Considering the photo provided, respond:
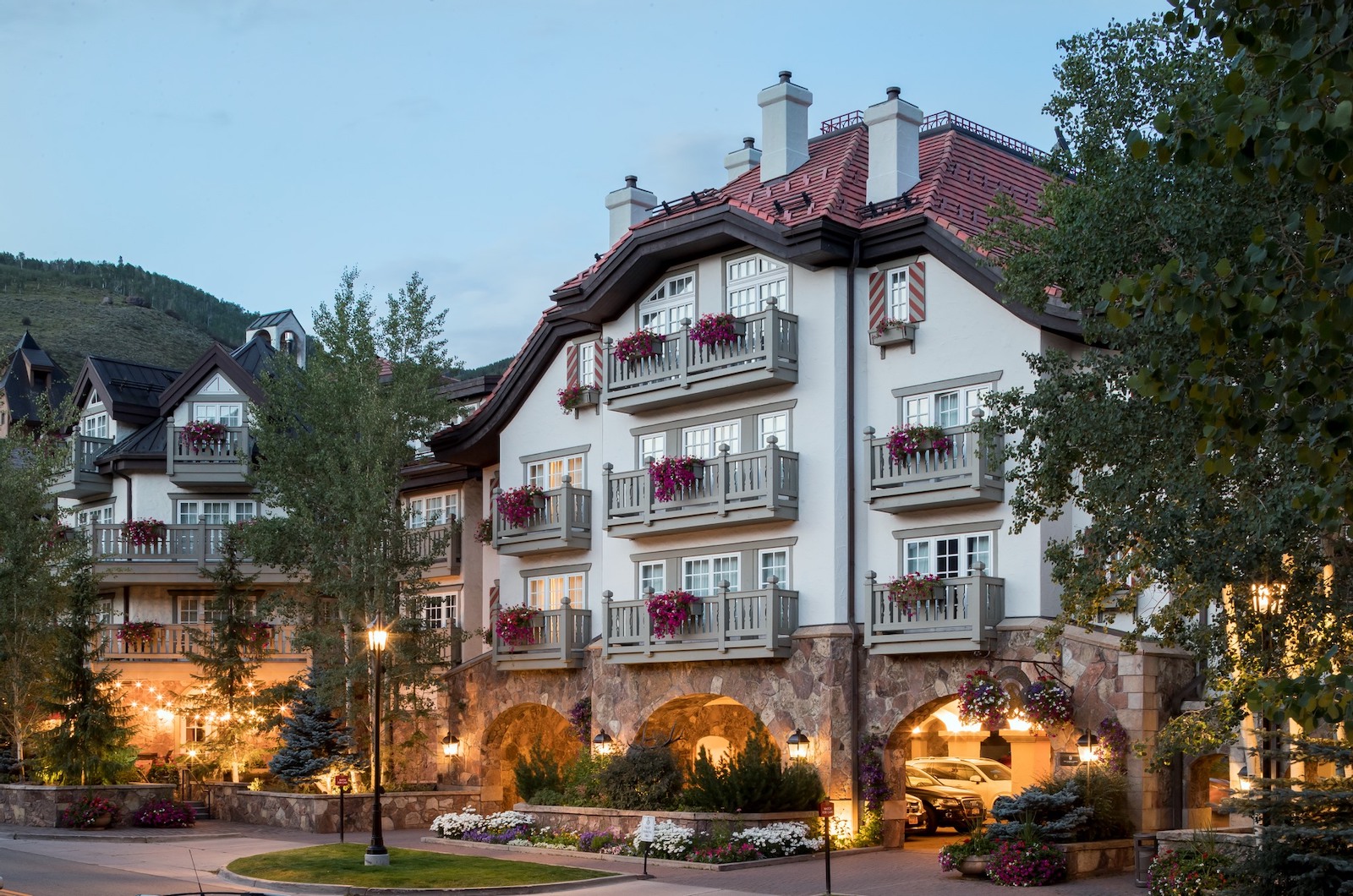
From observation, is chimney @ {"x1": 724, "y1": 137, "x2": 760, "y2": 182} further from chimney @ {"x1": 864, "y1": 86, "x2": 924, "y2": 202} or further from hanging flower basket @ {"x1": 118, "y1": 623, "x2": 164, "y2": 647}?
hanging flower basket @ {"x1": 118, "y1": 623, "x2": 164, "y2": 647}

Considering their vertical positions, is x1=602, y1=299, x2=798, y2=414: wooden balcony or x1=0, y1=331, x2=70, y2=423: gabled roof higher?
x1=0, y1=331, x2=70, y2=423: gabled roof

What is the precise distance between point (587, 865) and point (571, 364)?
41.1ft

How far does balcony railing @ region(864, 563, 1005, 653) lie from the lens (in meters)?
26.6

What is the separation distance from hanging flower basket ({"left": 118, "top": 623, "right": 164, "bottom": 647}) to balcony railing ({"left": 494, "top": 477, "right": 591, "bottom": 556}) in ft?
39.6

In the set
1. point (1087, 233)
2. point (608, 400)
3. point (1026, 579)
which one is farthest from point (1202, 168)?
point (608, 400)

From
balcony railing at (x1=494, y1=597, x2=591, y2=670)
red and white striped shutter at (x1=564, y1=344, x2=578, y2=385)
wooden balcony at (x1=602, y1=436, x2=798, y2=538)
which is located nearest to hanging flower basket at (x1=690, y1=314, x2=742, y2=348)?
wooden balcony at (x1=602, y1=436, x2=798, y2=538)

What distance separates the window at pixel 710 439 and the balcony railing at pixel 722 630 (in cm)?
302

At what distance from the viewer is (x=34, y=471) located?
125 ft

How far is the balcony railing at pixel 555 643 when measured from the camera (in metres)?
33.7

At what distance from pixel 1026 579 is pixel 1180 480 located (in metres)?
8.87

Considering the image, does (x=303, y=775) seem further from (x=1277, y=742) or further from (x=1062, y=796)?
(x=1277, y=742)

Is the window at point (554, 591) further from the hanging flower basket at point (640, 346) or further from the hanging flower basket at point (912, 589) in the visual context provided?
the hanging flower basket at point (912, 589)

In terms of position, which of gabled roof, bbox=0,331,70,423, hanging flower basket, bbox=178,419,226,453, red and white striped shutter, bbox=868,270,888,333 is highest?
gabled roof, bbox=0,331,70,423

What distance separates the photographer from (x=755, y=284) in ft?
101
